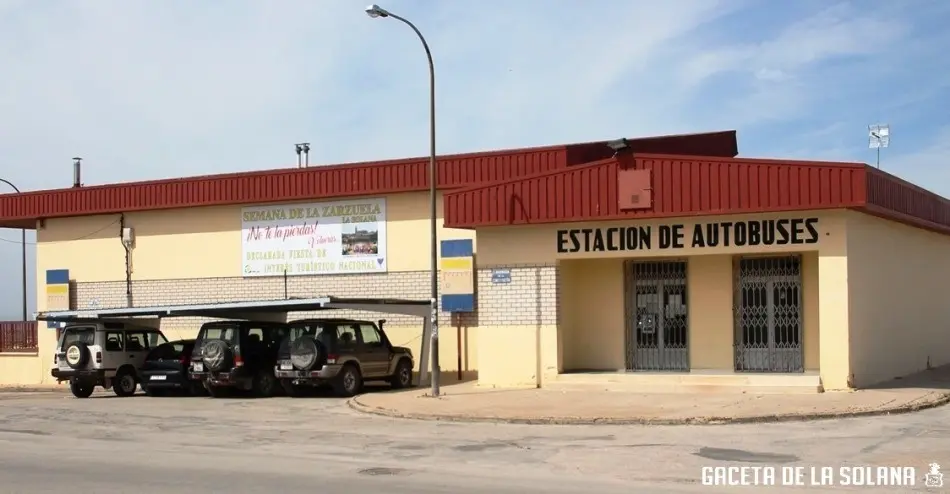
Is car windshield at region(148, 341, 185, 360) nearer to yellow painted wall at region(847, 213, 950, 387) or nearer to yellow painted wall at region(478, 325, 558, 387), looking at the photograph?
yellow painted wall at region(478, 325, 558, 387)

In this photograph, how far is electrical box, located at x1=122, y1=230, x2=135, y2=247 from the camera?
31188 mm

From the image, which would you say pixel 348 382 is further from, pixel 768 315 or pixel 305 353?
pixel 768 315

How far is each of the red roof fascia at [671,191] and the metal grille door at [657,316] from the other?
219cm

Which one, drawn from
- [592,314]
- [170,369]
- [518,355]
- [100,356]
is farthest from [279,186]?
[592,314]

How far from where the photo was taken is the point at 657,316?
2325cm

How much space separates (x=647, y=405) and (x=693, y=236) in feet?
14.3

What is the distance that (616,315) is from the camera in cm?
2359

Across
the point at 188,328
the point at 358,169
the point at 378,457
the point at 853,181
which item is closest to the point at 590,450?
the point at 378,457

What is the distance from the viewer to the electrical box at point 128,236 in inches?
1228

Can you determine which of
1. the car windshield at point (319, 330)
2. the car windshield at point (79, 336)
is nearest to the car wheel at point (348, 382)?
the car windshield at point (319, 330)

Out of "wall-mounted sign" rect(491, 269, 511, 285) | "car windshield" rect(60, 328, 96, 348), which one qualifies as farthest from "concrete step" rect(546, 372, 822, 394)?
"car windshield" rect(60, 328, 96, 348)

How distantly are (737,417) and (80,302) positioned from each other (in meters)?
23.0

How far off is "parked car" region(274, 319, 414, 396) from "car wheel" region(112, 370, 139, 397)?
4607 millimetres

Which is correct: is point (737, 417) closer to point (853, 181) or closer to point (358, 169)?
point (853, 181)
